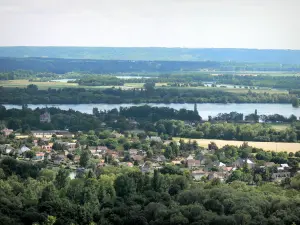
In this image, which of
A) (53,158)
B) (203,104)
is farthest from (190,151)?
(203,104)

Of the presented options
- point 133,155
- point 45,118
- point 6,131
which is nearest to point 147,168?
point 133,155

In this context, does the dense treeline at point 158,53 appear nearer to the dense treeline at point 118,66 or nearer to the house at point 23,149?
the dense treeline at point 118,66

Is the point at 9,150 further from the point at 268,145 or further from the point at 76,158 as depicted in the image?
the point at 268,145

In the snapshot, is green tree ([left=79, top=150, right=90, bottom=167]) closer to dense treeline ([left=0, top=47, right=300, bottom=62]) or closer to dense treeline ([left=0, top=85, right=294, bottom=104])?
dense treeline ([left=0, top=85, right=294, bottom=104])

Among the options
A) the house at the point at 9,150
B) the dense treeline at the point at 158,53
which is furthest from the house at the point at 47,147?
the dense treeline at the point at 158,53

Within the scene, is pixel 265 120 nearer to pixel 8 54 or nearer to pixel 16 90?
pixel 16 90

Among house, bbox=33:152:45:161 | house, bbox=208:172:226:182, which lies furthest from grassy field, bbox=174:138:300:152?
house, bbox=33:152:45:161

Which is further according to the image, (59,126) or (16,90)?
(16,90)
